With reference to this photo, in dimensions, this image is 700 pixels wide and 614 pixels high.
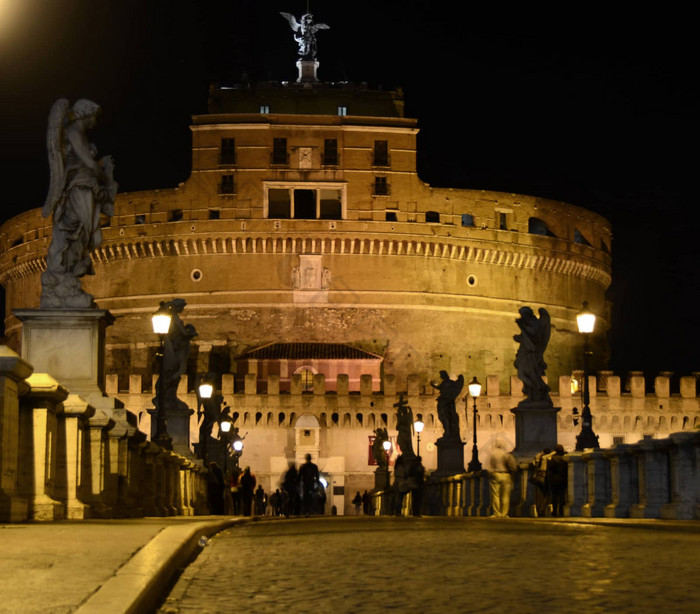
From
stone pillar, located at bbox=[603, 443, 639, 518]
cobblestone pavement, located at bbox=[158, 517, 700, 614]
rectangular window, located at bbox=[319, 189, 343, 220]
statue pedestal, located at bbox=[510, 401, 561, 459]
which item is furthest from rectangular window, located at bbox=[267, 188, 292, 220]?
cobblestone pavement, located at bbox=[158, 517, 700, 614]

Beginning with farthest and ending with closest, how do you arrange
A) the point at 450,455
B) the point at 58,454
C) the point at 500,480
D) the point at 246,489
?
the point at 450,455, the point at 246,489, the point at 500,480, the point at 58,454

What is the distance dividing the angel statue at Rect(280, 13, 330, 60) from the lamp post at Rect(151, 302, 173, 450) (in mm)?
49932

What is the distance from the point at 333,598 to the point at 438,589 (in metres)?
0.45

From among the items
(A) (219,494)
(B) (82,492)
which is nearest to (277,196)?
(A) (219,494)

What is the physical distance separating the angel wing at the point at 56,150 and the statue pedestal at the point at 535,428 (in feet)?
30.3

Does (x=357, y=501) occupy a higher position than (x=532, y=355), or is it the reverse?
(x=532, y=355)

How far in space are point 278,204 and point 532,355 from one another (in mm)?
39497

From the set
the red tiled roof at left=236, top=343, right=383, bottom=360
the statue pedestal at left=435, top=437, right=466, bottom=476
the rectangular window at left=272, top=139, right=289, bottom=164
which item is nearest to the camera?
the statue pedestal at left=435, top=437, right=466, bottom=476

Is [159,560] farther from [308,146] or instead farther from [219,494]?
[308,146]

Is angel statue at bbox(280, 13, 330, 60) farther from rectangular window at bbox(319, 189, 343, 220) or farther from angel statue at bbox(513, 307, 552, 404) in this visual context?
angel statue at bbox(513, 307, 552, 404)

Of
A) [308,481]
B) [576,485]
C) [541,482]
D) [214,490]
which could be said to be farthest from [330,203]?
[576,485]

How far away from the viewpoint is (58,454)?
378 inches

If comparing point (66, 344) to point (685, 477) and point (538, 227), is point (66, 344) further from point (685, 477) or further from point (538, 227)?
point (538, 227)

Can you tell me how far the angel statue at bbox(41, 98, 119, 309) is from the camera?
36.5 ft
